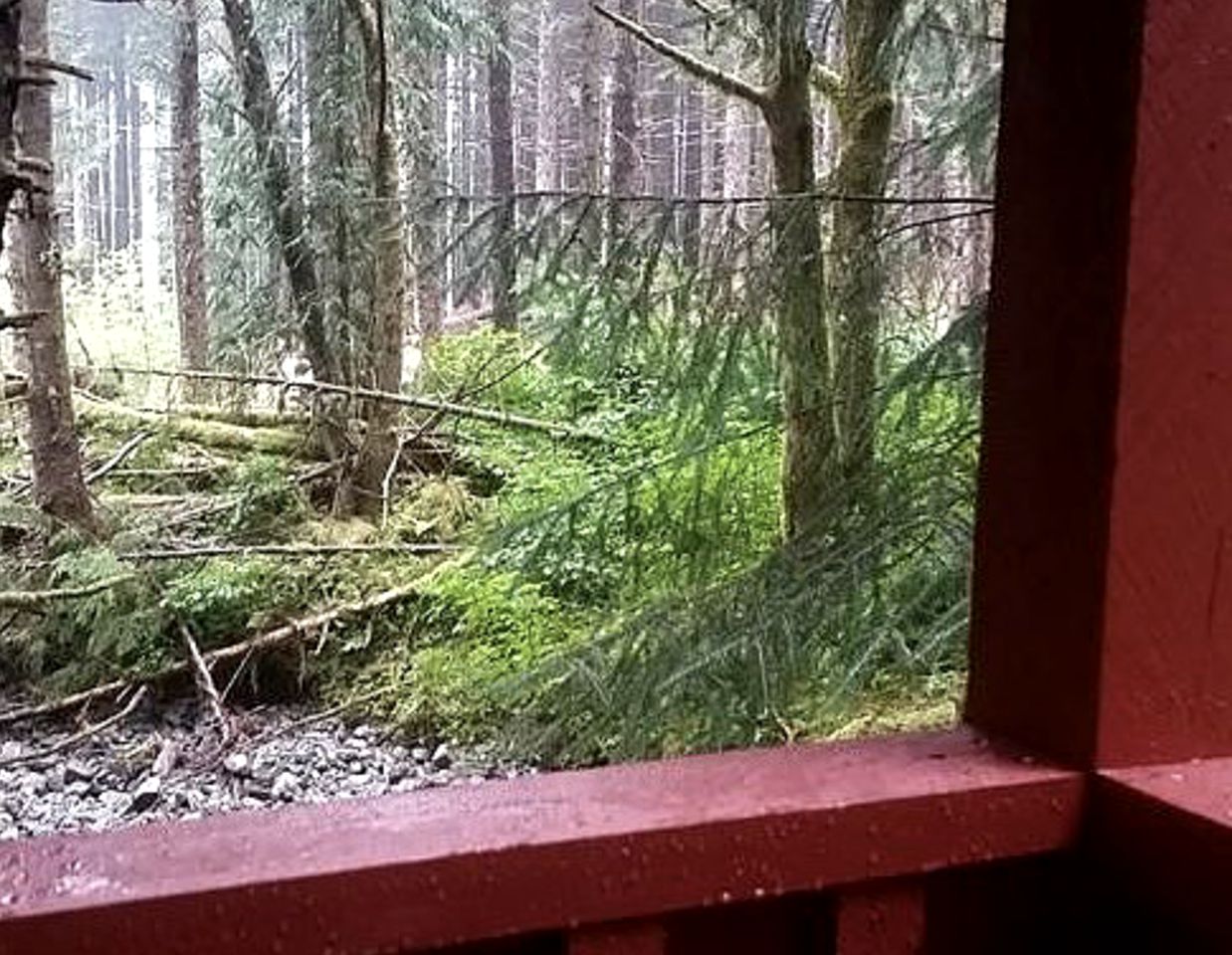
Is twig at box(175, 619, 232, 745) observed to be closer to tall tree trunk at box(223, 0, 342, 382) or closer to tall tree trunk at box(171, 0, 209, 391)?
tall tree trunk at box(223, 0, 342, 382)

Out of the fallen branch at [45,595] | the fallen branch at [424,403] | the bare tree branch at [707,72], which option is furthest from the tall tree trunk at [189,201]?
the bare tree branch at [707,72]

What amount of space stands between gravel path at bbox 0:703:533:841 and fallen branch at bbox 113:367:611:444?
147 cm

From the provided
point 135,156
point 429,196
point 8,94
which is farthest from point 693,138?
point 8,94

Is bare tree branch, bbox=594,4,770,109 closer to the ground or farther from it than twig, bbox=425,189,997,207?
farther from it

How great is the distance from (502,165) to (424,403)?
5100 mm

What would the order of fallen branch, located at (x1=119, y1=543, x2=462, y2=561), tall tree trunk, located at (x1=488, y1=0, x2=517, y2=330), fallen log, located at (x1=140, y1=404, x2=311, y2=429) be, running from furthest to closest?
1. fallen log, located at (x1=140, y1=404, x2=311, y2=429)
2. fallen branch, located at (x1=119, y1=543, x2=462, y2=561)
3. tall tree trunk, located at (x1=488, y1=0, x2=517, y2=330)

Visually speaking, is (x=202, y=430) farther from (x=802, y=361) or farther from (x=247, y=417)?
(x=802, y=361)

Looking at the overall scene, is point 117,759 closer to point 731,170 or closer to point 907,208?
point 907,208

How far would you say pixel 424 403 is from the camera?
6133 millimetres

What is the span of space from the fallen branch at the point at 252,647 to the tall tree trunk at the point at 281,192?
1.24 m

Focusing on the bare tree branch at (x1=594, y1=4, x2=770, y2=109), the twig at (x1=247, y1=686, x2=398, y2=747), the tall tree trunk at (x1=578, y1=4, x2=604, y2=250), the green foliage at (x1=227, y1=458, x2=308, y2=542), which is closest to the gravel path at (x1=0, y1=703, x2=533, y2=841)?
the twig at (x1=247, y1=686, x2=398, y2=747)

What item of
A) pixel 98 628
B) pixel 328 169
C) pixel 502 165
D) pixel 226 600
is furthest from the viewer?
pixel 502 165

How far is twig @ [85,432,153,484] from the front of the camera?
21.3ft

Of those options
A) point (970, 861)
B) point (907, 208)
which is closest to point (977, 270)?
point (907, 208)
